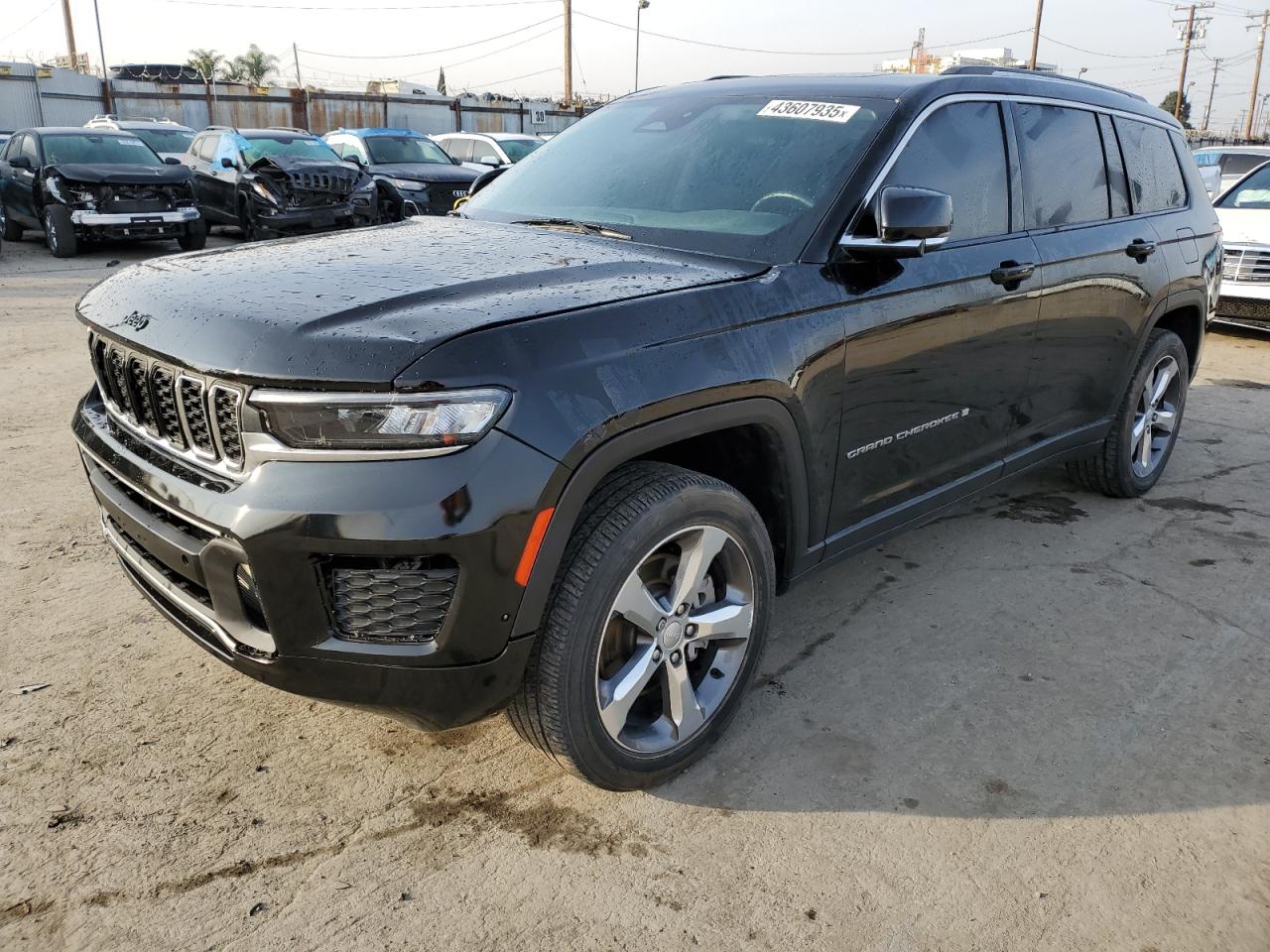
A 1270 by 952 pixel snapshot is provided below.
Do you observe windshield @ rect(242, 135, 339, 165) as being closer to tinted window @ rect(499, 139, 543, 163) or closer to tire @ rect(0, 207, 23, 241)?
tire @ rect(0, 207, 23, 241)

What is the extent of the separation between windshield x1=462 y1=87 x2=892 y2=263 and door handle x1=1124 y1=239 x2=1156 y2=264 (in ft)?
5.66

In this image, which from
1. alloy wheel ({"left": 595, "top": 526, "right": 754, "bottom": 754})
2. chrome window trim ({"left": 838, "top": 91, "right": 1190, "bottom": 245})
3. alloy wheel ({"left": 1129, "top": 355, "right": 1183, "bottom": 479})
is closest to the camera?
alloy wheel ({"left": 595, "top": 526, "right": 754, "bottom": 754})

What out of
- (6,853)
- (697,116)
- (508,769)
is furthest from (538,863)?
(697,116)

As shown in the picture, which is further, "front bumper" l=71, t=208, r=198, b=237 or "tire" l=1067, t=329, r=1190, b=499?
"front bumper" l=71, t=208, r=198, b=237

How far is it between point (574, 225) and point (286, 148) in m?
12.0

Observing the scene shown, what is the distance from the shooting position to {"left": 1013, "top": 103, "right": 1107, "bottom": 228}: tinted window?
379cm

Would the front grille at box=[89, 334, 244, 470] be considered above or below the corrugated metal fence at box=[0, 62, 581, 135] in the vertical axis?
below

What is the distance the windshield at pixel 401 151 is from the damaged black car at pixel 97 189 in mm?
3080

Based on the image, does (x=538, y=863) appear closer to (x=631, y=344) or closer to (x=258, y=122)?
(x=631, y=344)

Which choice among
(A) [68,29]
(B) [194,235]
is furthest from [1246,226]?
(A) [68,29]

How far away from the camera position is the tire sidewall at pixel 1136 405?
4.66 metres

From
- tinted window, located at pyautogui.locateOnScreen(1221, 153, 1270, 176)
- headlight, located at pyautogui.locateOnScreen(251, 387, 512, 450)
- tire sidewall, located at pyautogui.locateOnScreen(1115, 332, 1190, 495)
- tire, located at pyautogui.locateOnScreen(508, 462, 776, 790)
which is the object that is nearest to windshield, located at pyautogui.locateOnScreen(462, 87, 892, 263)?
tire, located at pyautogui.locateOnScreen(508, 462, 776, 790)

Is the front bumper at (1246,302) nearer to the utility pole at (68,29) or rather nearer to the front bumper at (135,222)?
the front bumper at (135,222)

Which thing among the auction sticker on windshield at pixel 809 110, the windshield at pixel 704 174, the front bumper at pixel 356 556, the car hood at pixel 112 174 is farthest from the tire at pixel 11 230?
the front bumper at pixel 356 556
